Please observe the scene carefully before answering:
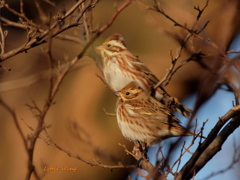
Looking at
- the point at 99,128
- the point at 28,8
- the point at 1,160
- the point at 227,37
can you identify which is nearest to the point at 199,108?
the point at 227,37

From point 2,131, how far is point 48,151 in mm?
2100

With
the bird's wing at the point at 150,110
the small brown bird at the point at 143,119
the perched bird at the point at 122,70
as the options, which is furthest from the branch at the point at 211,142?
the perched bird at the point at 122,70

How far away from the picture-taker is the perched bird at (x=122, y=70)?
7715 mm

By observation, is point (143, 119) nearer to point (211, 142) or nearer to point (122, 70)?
point (122, 70)

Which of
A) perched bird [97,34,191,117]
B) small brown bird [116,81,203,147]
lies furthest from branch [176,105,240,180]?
perched bird [97,34,191,117]

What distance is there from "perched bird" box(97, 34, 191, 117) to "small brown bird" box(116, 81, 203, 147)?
52 centimetres

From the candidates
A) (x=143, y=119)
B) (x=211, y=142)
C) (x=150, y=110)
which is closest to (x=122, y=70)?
(x=150, y=110)

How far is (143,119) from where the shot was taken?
22.1 feet

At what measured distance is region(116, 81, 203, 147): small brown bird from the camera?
649cm

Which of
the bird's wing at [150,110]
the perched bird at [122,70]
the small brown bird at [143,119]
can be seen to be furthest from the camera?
the perched bird at [122,70]

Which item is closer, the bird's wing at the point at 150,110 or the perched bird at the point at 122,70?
the bird's wing at the point at 150,110

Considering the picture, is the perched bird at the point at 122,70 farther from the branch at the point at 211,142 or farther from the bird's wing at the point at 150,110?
the branch at the point at 211,142

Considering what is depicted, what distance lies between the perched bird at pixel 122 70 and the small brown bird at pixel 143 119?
20.6 inches

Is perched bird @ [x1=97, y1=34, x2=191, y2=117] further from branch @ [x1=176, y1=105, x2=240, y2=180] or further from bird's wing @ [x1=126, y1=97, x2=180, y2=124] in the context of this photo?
branch @ [x1=176, y1=105, x2=240, y2=180]
